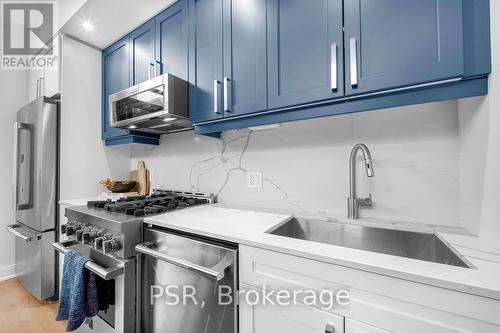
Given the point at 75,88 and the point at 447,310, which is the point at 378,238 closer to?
the point at 447,310

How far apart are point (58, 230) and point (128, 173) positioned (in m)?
0.78

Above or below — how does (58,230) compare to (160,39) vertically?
below

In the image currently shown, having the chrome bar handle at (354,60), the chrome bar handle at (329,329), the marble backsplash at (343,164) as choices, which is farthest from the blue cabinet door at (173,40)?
the chrome bar handle at (329,329)

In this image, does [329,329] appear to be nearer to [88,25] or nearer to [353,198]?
[353,198]

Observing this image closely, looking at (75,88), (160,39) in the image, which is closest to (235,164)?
(160,39)

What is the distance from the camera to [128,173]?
242 centimetres

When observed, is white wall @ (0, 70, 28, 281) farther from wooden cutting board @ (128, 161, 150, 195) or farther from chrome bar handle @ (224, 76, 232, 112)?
chrome bar handle @ (224, 76, 232, 112)

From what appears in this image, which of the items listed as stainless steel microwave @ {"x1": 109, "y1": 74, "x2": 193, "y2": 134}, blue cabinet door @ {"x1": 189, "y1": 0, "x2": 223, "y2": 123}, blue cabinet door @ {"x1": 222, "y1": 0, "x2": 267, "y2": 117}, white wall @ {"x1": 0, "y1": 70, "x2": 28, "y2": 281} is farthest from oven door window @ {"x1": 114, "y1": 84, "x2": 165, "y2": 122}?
white wall @ {"x1": 0, "y1": 70, "x2": 28, "y2": 281}

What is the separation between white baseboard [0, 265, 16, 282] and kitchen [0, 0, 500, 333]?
1.59 feet

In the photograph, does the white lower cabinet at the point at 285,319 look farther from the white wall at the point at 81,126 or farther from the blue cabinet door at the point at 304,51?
the white wall at the point at 81,126

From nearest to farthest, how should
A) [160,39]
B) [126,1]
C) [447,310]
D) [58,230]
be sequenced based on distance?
1. [447,310]
2. [126,1]
3. [160,39]
4. [58,230]

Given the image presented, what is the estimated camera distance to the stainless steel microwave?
139 centimetres

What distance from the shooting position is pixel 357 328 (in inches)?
25.0

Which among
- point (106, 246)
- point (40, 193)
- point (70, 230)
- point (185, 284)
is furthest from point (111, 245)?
point (40, 193)
